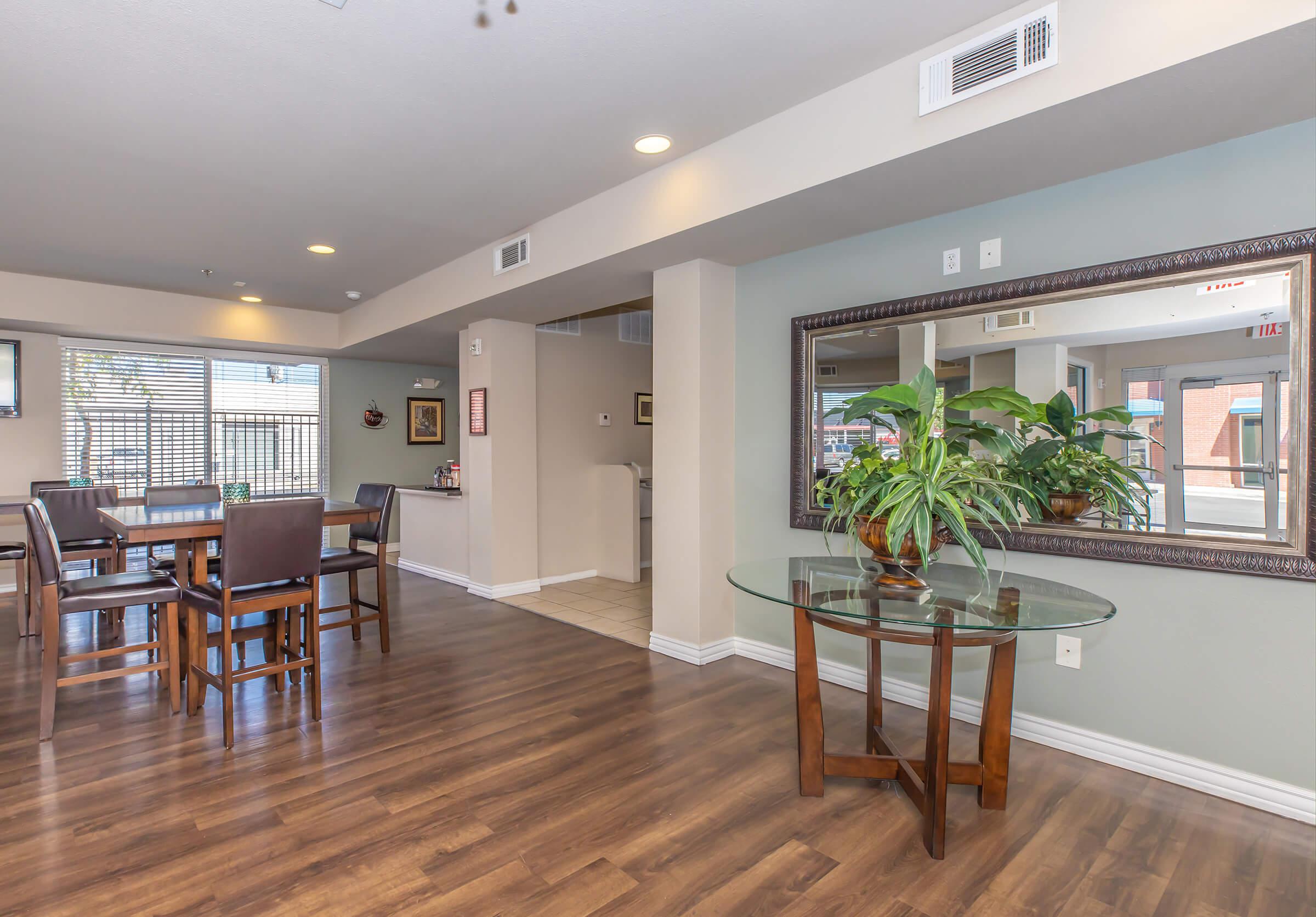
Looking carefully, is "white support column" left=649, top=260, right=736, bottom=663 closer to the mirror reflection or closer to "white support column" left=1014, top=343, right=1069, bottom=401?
the mirror reflection

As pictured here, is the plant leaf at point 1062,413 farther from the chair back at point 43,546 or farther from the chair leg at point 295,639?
the chair back at point 43,546

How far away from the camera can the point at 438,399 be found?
26.7ft

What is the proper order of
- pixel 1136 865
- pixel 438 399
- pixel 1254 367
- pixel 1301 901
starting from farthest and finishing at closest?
1. pixel 438 399
2. pixel 1254 367
3. pixel 1136 865
4. pixel 1301 901

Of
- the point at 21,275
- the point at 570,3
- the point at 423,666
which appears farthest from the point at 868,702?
the point at 21,275

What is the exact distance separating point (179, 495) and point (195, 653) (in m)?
1.83

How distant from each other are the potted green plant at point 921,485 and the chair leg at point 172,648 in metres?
2.89

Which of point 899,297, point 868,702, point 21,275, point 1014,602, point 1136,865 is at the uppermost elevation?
point 21,275

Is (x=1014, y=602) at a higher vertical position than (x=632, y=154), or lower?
lower

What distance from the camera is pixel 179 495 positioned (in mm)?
4395

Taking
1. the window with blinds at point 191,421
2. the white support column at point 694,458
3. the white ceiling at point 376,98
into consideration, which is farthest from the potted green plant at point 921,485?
the window with blinds at point 191,421

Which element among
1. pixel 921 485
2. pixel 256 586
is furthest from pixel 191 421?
pixel 921 485

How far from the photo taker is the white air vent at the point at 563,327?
5684 mm

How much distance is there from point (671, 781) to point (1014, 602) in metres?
1.30

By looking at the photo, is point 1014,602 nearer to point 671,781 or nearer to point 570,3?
point 671,781
